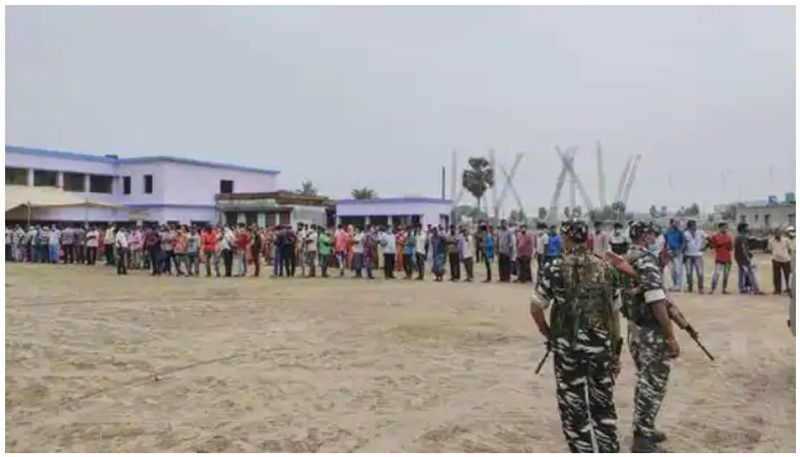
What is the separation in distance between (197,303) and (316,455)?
857cm

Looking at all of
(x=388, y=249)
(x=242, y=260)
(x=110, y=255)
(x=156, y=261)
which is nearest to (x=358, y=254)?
(x=388, y=249)

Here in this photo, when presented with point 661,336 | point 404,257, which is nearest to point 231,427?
point 661,336

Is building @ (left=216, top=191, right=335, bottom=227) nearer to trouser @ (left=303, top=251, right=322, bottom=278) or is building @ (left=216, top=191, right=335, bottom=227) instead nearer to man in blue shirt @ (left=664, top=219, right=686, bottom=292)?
trouser @ (left=303, top=251, right=322, bottom=278)

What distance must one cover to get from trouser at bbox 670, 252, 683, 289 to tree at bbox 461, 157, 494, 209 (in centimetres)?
4300

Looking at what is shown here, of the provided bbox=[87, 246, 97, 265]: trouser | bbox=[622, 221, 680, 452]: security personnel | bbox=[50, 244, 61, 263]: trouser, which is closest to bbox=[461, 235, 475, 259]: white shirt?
bbox=[87, 246, 97, 265]: trouser

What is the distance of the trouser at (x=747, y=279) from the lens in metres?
14.9

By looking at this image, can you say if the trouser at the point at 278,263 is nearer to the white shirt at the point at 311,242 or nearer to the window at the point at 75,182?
the white shirt at the point at 311,242

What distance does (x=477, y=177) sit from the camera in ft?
193

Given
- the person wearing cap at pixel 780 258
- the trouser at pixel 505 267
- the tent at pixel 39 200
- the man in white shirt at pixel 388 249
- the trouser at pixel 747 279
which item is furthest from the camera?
the tent at pixel 39 200

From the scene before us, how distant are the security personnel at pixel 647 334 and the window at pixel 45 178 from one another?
38.6m

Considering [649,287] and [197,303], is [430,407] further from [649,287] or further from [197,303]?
[197,303]

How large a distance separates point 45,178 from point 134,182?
4.37 m

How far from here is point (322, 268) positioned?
19438mm

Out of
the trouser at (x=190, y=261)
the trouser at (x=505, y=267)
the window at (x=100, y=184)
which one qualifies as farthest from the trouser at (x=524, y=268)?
the window at (x=100, y=184)
